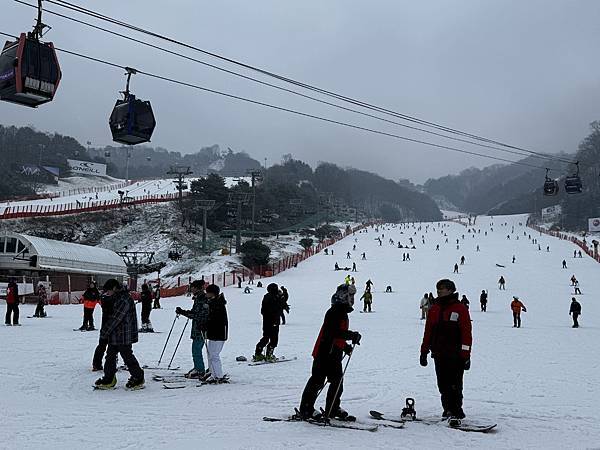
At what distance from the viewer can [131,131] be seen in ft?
41.8

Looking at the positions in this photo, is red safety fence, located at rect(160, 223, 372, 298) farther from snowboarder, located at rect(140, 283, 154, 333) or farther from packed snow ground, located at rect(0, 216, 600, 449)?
snowboarder, located at rect(140, 283, 154, 333)

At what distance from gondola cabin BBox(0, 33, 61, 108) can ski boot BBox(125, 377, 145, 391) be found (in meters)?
5.78

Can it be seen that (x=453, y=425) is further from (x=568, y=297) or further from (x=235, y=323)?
(x=568, y=297)

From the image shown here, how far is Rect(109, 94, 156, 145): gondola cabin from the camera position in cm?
1274

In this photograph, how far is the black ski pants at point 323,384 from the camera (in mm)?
5941

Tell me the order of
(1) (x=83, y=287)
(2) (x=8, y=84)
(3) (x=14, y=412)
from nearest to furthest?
(3) (x=14, y=412) → (2) (x=8, y=84) → (1) (x=83, y=287)

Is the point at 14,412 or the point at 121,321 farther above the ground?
the point at 121,321

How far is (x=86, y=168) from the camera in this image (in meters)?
134

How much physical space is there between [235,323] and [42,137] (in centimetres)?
13628

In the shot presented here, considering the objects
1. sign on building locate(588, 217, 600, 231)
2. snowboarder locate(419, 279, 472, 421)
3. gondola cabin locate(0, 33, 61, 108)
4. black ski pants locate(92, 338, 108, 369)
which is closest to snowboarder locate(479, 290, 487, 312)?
black ski pants locate(92, 338, 108, 369)

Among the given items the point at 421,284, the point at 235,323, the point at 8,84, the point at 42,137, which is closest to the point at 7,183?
the point at 42,137

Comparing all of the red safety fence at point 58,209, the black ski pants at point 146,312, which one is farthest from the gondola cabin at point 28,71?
the red safety fence at point 58,209

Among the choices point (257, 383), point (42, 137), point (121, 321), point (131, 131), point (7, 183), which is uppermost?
point (42, 137)

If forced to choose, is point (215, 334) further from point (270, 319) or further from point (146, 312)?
point (146, 312)
